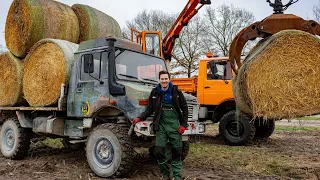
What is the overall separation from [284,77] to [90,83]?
332 cm

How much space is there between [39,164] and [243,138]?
4923 mm

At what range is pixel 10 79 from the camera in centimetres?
726

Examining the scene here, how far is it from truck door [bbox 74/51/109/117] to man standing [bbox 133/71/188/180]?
99cm

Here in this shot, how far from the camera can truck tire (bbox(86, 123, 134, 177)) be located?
536 centimetres

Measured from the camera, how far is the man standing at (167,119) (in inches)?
205

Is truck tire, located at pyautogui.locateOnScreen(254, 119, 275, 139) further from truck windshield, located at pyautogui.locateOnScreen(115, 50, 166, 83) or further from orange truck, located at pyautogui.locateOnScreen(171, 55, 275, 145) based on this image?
truck windshield, located at pyautogui.locateOnScreen(115, 50, 166, 83)

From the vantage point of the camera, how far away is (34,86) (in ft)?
22.3

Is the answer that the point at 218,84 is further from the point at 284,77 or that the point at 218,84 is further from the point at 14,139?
the point at 14,139

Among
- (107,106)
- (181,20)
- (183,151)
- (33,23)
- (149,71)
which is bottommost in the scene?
(183,151)

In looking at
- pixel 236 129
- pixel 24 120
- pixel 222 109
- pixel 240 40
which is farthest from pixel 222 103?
pixel 24 120

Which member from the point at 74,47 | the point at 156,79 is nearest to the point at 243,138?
the point at 156,79

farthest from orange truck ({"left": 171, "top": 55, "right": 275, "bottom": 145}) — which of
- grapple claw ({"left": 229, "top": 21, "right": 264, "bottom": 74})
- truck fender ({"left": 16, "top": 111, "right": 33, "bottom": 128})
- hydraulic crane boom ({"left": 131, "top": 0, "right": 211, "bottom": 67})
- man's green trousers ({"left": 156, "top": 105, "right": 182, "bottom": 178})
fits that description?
truck fender ({"left": 16, "top": 111, "right": 33, "bottom": 128})

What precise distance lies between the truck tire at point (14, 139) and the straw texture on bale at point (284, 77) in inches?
196

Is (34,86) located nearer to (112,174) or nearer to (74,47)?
(74,47)
